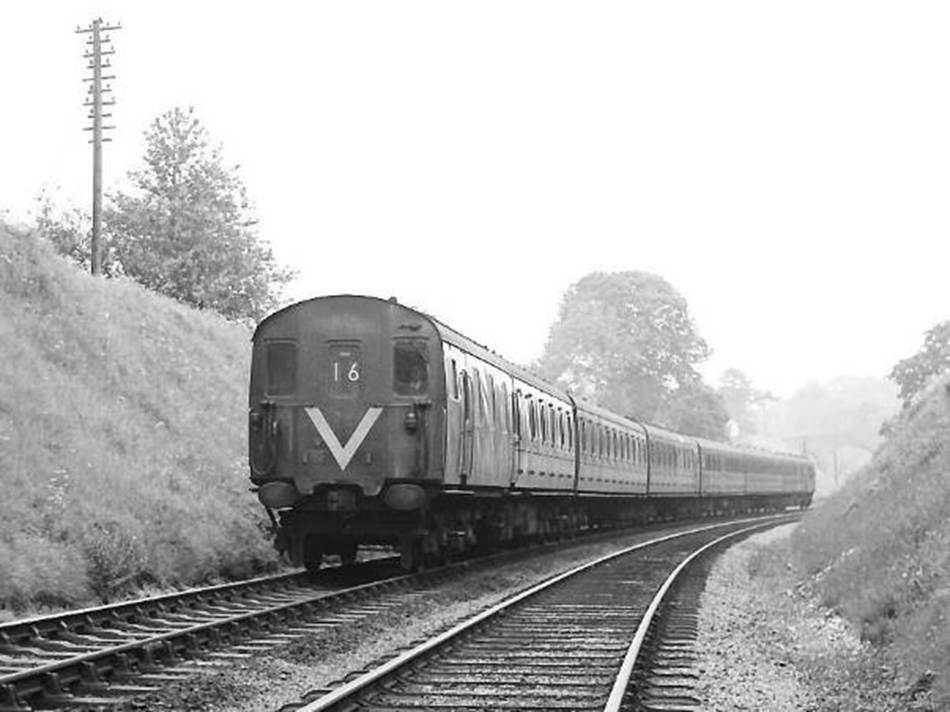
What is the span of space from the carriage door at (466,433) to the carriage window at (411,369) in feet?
4.10

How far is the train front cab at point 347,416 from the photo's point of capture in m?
15.7

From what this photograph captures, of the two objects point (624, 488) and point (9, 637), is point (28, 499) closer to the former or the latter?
point (9, 637)

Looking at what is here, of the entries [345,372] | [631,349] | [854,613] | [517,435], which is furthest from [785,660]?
[631,349]

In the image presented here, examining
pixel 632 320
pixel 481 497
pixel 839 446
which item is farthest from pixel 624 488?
pixel 839 446

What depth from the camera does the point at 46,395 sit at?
60.6 feet

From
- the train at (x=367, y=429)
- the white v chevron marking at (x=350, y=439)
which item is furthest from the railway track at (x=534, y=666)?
the white v chevron marking at (x=350, y=439)

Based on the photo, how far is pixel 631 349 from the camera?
6544cm

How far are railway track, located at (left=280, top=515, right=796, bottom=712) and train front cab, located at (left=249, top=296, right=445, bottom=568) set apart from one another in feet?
7.36

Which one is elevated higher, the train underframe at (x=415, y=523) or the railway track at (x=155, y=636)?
the train underframe at (x=415, y=523)

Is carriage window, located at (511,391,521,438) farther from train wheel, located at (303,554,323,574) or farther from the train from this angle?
train wheel, located at (303,554,323,574)

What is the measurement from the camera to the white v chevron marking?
15.8 m

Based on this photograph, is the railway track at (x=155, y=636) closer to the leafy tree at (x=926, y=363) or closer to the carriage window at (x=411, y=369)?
the carriage window at (x=411, y=369)

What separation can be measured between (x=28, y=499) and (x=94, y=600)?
6.01 feet

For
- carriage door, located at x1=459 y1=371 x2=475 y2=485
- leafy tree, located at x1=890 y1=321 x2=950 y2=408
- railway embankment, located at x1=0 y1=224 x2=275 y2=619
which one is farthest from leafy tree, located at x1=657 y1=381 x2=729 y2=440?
carriage door, located at x1=459 y1=371 x2=475 y2=485
